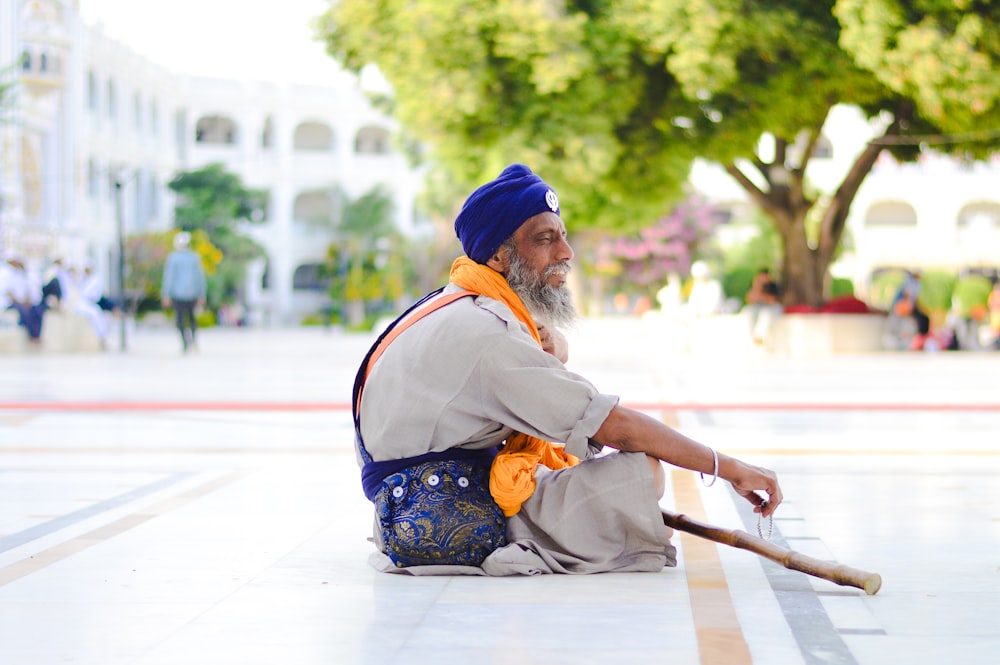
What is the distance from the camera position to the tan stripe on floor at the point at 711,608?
3922 mm

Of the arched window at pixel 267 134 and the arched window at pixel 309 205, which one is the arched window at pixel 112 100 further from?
the arched window at pixel 309 205

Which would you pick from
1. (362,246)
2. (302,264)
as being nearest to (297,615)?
(362,246)

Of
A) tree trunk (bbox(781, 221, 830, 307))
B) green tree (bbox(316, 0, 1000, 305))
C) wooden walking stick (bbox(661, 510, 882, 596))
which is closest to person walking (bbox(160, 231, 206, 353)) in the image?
green tree (bbox(316, 0, 1000, 305))

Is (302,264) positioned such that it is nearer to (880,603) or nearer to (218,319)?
(218,319)

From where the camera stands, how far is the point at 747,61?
23.0m

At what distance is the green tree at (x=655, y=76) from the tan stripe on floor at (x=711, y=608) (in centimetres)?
1570

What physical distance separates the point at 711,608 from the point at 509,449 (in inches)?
40.4

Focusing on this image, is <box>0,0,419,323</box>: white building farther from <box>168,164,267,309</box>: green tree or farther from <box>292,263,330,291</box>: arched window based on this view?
<box>168,164,267,309</box>: green tree

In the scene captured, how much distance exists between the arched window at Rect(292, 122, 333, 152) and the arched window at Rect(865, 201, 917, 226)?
27946mm

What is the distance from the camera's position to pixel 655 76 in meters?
23.9

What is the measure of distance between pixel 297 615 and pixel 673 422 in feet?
24.1

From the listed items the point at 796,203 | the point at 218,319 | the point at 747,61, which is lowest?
the point at 218,319

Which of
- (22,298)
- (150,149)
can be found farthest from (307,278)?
(22,298)

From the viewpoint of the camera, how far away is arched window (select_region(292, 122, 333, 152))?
7625 centimetres
